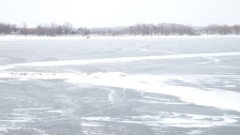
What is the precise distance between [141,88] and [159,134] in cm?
478

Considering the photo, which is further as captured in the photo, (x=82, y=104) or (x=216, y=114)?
→ (x=82, y=104)

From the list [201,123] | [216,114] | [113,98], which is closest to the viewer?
[201,123]

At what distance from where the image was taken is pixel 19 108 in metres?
7.46

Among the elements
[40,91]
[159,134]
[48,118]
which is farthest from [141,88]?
[159,134]

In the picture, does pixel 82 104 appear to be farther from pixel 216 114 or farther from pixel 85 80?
pixel 85 80

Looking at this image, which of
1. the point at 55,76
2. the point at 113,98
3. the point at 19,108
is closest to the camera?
the point at 19,108

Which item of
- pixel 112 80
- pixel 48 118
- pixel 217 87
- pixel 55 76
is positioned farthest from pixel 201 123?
pixel 55 76

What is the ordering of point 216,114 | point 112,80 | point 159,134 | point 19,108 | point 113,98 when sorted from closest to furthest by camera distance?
point 159,134 < point 216,114 < point 19,108 < point 113,98 < point 112,80

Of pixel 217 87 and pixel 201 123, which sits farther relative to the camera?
pixel 217 87

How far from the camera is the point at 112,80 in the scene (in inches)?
473

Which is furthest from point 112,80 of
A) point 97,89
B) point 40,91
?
point 40,91

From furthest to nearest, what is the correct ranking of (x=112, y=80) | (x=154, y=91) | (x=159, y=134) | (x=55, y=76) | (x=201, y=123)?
(x=55, y=76) < (x=112, y=80) < (x=154, y=91) < (x=201, y=123) < (x=159, y=134)

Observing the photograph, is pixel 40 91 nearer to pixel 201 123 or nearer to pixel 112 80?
pixel 112 80

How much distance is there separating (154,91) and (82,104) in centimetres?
253
